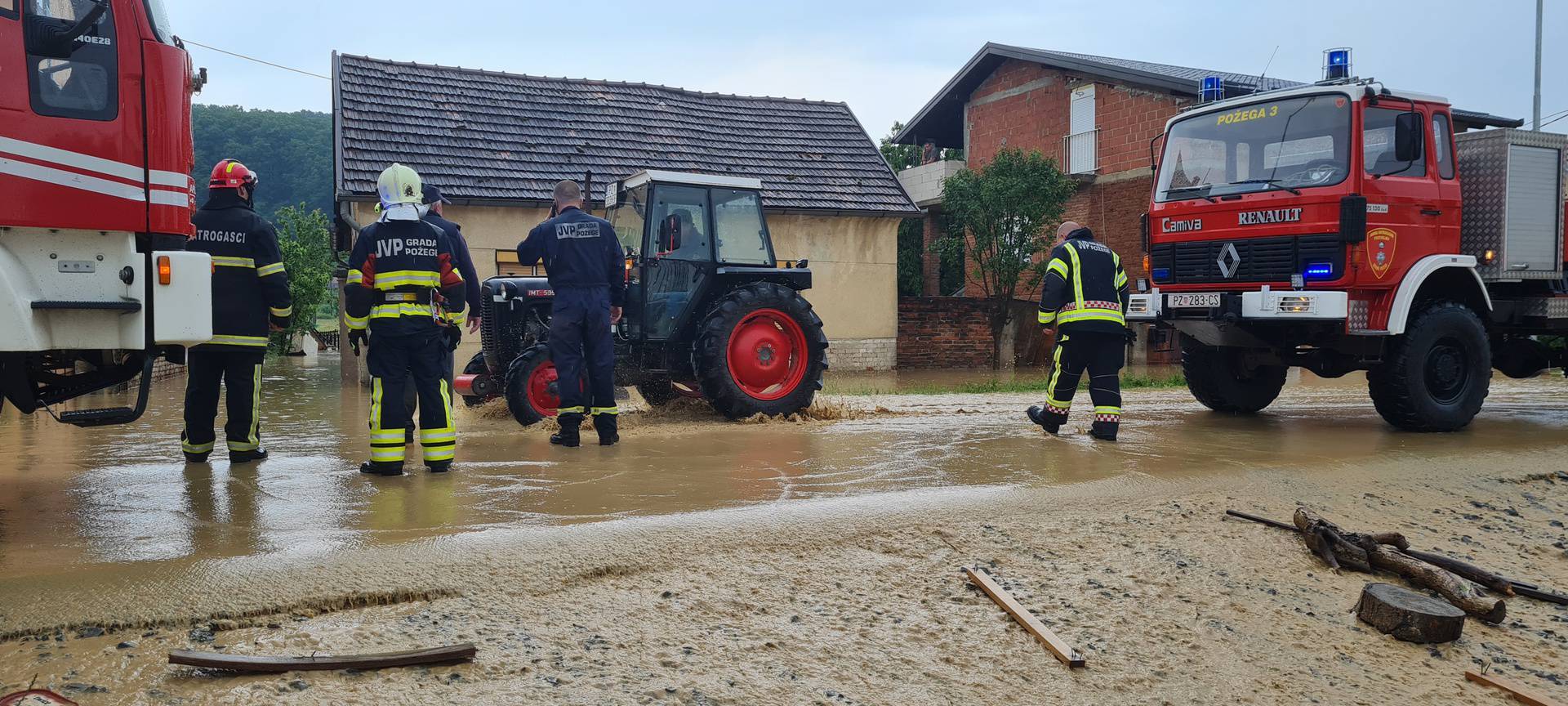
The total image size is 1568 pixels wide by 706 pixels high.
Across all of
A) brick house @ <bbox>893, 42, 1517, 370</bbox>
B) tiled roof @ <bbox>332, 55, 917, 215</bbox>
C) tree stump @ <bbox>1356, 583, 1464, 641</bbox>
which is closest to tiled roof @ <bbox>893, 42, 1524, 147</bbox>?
brick house @ <bbox>893, 42, 1517, 370</bbox>

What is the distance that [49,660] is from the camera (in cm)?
352

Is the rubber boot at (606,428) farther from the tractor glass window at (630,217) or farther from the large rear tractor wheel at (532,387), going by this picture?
the tractor glass window at (630,217)

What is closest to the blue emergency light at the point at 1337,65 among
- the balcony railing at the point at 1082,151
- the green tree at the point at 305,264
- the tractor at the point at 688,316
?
the tractor at the point at 688,316

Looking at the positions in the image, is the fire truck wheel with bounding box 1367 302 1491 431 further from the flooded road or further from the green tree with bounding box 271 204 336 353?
the green tree with bounding box 271 204 336 353

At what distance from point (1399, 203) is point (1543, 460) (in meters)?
2.17

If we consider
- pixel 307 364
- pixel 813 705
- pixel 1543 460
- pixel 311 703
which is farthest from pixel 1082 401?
pixel 307 364

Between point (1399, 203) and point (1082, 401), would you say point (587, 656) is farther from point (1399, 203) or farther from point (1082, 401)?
point (1082, 401)

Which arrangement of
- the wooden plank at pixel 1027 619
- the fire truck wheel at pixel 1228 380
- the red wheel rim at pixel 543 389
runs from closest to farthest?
the wooden plank at pixel 1027 619 → the red wheel rim at pixel 543 389 → the fire truck wheel at pixel 1228 380

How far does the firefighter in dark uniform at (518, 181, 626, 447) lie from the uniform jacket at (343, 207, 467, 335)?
4.27 feet

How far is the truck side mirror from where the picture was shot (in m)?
8.82

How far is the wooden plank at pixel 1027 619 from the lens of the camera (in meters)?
4.27

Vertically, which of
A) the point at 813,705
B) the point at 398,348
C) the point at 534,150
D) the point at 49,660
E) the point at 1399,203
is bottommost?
the point at 813,705

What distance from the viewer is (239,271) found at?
6.92 m

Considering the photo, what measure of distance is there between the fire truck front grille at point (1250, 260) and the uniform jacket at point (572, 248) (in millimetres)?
4860
